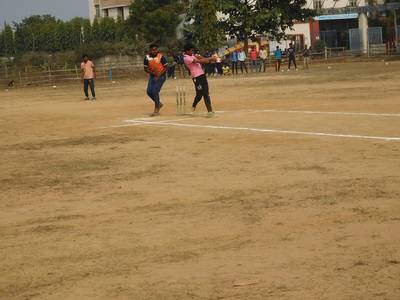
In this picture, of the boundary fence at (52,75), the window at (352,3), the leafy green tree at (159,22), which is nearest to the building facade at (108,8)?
the leafy green tree at (159,22)

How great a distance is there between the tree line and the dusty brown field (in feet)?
148

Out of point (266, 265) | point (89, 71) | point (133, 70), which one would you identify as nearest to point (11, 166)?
point (266, 265)

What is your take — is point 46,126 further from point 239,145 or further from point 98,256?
point 98,256

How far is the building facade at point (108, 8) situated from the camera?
107375 millimetres

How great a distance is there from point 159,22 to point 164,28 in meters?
0.75

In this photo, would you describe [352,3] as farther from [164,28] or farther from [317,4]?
[164,28]

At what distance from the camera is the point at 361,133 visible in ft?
43.7

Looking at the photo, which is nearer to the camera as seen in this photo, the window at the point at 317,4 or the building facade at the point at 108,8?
the window at the point at 317,4

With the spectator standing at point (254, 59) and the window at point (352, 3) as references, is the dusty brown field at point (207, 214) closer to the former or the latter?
the spectator standing at point (254, 59)

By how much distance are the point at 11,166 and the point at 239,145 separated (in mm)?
3457

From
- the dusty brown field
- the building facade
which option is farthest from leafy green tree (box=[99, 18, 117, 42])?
the dusty brown field

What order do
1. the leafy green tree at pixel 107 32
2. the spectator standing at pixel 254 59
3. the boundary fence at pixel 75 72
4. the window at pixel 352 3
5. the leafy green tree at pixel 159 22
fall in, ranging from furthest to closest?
the window at pixel 352 3, the leafy green tree at pixel 107 32, the leafy green tree at pixel 159 22, the boundary fence at pixel 75 72, the spectator standing at pixel 254 59

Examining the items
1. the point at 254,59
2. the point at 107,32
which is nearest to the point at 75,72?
the point at 254,59

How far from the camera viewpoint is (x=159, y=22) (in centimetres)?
8038
